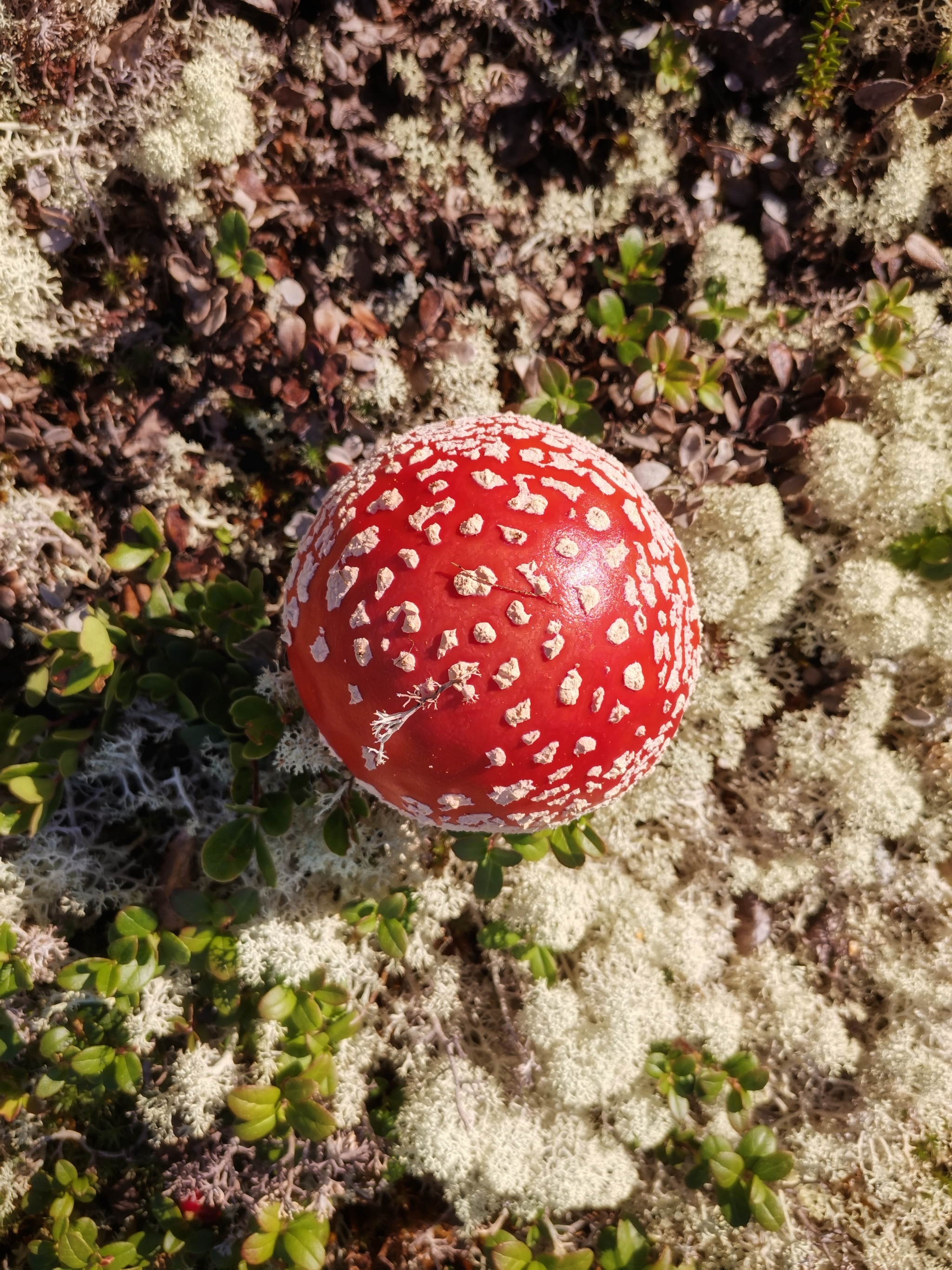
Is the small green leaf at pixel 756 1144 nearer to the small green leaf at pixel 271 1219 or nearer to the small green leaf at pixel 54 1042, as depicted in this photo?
the small green leaf at pixel 271 1219

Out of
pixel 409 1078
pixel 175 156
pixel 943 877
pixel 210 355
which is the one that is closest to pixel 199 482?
pixel 210 355

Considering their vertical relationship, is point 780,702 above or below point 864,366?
below

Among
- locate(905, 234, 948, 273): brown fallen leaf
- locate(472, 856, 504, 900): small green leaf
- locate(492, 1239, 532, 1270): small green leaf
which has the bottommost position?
locate(492, 1239, 532, 1270): small green leaf

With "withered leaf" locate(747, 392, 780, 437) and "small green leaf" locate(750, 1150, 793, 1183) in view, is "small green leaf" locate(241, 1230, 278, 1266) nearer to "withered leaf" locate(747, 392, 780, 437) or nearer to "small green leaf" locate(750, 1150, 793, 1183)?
"small green leaf" locate(750, 1150, 793, 1183)

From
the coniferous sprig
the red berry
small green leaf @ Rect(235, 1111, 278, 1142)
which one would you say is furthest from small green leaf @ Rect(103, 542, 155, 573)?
the coniferous sprig

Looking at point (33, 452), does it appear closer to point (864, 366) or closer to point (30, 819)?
point (30, 819)
